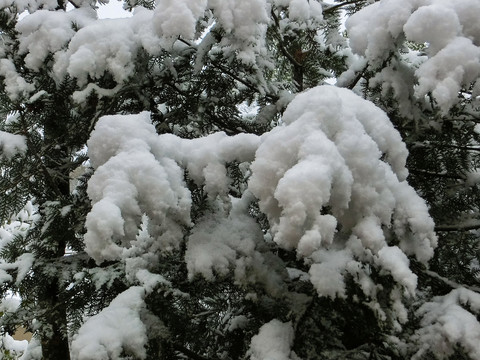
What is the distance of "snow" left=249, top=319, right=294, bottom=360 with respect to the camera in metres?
A: 1.31

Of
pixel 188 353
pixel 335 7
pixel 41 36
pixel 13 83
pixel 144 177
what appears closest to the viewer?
pixel 144 177

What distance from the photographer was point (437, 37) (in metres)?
1.34

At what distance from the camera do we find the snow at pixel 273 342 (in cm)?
131

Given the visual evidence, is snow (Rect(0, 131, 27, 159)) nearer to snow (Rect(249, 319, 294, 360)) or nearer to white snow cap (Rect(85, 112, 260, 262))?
white snow cap (Rect(85, 112, 260, 262))

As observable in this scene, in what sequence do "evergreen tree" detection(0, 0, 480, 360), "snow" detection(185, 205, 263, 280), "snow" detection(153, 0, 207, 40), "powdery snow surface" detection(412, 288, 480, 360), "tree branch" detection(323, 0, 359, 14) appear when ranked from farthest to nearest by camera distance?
"tree branch" detection(323, 0, 359, 14) → "snow" detection(153, 0, 207, 40) → "snow" detection(185, 205, 263, 280) → "powdery snow surface" detection(412, 288, 480, 360) → "evergreen tree" detection(0, 0, 480, 360)

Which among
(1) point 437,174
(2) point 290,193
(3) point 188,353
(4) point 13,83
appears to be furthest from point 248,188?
(4) point 13,83

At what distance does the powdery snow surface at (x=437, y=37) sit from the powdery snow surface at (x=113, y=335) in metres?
1.15

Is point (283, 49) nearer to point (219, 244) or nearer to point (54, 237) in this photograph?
point (219, 244)

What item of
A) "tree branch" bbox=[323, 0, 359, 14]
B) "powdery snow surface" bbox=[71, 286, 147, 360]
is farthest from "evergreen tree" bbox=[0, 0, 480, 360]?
"tree branch" bbox=[323, 0, 359, 14]

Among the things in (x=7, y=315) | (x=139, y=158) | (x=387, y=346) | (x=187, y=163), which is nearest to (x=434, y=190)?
(x=387, y=346)

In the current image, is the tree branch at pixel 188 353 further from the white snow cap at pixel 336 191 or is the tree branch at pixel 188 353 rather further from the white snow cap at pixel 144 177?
the white snow cap at pixel 336 191

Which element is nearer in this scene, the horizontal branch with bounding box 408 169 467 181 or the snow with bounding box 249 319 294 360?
the snow with bounding box 249 319 294 360

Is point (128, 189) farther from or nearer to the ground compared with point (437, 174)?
farther from the ground

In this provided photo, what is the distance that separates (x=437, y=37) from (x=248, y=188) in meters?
0.79
